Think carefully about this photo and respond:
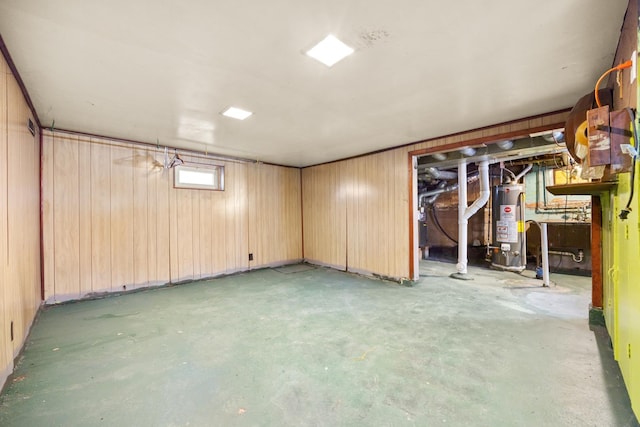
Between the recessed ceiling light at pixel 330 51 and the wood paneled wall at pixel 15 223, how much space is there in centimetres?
214

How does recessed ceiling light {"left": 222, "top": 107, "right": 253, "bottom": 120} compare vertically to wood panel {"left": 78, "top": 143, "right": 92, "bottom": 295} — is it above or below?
above

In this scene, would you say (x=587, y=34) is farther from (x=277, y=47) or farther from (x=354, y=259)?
(x=354, y=259)

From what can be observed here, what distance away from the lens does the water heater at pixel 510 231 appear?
5289 mm

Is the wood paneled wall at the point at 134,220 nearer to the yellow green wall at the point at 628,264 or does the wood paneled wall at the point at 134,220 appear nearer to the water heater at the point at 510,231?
the water heater at the point at 510,231

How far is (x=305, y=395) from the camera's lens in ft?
5.75

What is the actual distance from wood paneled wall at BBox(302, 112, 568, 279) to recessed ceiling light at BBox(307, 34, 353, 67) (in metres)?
2.64

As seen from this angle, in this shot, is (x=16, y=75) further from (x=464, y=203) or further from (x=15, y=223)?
(x=464, y=203)

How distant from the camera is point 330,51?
1840 millimetres

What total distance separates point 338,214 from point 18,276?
4.51m

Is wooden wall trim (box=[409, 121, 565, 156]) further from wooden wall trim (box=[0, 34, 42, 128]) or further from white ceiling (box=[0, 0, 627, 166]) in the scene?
wooden wall trim (box=[0, 34, 42, 128])

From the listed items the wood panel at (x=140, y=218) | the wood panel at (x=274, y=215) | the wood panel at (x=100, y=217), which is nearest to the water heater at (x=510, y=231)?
the wood panel at (x=274, y=215)

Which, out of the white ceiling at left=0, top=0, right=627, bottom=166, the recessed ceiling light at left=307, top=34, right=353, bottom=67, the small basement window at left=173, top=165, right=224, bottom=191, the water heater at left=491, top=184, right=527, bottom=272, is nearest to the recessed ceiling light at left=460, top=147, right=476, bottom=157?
the white ceiling at left=0, top=0, right=627, bottom=166

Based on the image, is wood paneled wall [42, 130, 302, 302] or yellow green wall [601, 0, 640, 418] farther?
wood paneled wall [42, 130, 302, 302]

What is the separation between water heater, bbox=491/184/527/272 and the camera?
529 cm
